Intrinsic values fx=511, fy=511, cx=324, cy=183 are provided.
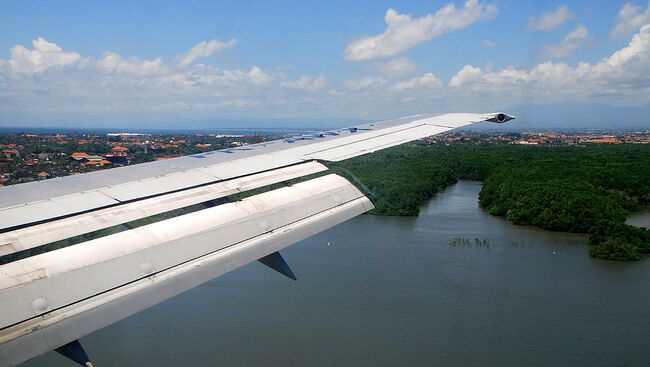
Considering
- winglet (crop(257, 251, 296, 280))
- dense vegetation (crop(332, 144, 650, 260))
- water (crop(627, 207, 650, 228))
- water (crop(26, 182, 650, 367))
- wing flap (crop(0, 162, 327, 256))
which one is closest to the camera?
wing flap (crop(0, 162, 327, 256))

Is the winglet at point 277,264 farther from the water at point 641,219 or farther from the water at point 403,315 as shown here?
the water at point 641,219

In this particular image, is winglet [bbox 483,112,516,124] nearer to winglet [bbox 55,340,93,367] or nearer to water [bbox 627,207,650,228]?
winglet [bbox 55,340,93,367]

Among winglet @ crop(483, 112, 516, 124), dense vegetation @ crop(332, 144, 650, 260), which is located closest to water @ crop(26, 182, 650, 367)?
dense vegetation @ crop(332, 144, 650, 260)

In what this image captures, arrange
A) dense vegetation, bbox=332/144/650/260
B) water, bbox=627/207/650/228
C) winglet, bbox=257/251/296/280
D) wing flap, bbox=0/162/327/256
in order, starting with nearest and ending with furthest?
1. wing flap, bbox=0/162/327/256
2. winglet, bbox=257/251/296/280
3. dense vegetation, bbox=332/144/650/260
4. water, bbox=627/207/650/228

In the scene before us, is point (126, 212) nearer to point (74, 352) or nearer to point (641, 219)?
point (74, 352)

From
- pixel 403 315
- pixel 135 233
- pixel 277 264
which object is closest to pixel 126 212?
pixel 135 233

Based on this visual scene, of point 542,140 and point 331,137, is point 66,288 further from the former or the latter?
point 542,140

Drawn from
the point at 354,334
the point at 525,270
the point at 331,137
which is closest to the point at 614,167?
the point at 525,270
